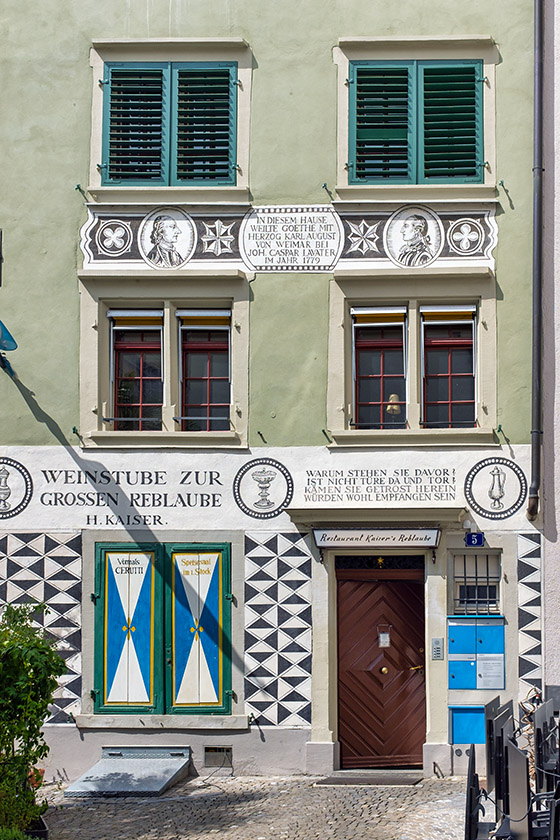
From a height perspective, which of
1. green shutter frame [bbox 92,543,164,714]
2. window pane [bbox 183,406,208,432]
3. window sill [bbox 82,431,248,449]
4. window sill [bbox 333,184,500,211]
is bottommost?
green shutter frame [bbox 92,543,164,714]

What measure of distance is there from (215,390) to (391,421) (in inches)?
86.5

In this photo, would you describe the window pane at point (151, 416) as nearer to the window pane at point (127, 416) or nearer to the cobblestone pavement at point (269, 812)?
the window pane at point (127, 416)

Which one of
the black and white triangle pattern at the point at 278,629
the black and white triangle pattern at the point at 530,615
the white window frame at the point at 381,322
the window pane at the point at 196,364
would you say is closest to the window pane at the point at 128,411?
the window pane at the point at 196,364

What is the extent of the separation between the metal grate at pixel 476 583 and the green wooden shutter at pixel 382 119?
4.69 metres

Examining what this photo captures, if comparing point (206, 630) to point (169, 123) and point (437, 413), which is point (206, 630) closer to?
point (437, 413)

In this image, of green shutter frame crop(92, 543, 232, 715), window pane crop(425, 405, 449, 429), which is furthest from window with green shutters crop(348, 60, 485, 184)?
green shutter frame crop(92, 543, 232, 715)

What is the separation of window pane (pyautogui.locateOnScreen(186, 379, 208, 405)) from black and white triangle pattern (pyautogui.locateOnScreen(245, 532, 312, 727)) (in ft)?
5.93

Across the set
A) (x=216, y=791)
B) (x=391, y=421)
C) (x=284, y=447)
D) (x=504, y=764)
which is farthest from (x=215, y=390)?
(x=504, y=764)

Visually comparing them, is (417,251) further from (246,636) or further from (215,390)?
(246,636)

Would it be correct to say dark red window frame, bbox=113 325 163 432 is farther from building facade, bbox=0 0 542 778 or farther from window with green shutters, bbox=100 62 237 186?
window with green shutters, bbox=100 62 237 186

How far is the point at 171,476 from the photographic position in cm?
1381

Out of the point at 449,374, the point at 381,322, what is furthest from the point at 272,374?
the point at 449,374

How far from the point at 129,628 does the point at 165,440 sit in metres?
2.30

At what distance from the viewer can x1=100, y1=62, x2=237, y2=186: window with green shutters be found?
46.0ft
